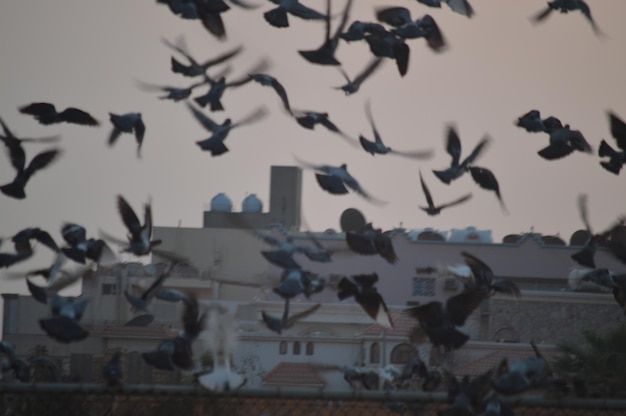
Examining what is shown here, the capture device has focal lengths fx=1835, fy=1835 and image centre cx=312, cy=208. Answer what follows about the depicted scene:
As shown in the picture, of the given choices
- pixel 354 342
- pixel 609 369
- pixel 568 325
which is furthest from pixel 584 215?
pixel 568 325

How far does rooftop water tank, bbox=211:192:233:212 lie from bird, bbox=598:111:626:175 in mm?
70772

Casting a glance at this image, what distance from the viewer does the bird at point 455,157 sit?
15.7m

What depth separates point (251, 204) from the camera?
87.6m

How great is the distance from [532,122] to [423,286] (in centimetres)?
6154

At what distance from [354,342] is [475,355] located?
6755 millimetres

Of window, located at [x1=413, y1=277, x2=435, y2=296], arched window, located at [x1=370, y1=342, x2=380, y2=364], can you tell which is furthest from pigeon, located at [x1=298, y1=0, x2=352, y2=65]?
window, located at [x1=413, y1=277, x2=435, y2=296]

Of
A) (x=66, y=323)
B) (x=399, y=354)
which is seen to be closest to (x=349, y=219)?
(x=399, y=354)

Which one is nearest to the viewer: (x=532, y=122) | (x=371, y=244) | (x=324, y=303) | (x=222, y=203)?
(x=532, y=122)

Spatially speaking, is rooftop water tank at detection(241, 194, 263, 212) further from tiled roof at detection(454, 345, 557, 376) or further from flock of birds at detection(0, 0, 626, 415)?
flock of birds at detection(0, 0, 626, 415)

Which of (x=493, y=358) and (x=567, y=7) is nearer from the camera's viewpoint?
(x=567, y=7)

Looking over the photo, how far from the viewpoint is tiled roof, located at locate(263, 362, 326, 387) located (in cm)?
4631

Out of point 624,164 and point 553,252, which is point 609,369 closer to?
point 624,164

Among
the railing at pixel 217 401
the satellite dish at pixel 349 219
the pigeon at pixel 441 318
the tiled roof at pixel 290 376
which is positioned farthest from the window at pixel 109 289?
the railing at pixel 217 401

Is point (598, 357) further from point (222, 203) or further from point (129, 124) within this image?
point (222, 203)
